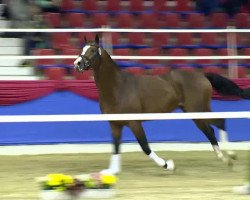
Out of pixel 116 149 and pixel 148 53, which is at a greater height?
pixel 148 53

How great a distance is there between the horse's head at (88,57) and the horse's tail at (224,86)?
206cm

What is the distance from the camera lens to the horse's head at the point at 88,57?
929 centimetres

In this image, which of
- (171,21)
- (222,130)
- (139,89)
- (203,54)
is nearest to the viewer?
(139,89)

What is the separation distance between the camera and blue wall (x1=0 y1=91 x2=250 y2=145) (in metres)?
11.4

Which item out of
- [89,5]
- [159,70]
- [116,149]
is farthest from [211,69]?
[116,149]

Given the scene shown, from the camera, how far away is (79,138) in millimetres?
11719

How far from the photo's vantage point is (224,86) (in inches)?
416

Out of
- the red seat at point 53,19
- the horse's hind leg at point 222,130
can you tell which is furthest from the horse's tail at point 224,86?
the red seat at point 53,19

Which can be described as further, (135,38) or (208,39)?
(208,39)

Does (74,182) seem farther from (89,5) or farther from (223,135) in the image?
(89,5)

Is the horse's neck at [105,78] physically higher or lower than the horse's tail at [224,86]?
higher

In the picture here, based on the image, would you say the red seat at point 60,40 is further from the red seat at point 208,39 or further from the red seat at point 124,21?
the red seat at point 208,39

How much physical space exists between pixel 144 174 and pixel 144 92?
126 centimetres

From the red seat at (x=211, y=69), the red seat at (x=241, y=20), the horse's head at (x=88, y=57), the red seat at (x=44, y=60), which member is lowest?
the red seat at (x=211, y=69)
